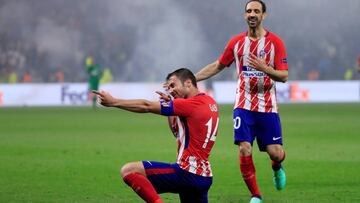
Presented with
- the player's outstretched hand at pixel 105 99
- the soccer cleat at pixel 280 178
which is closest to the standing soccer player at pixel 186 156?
the player's outstretched hand at pixel 105 99

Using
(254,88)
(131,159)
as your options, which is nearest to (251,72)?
(254,88)

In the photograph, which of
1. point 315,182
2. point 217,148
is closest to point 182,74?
point 315,182

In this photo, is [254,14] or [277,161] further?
[277,161]

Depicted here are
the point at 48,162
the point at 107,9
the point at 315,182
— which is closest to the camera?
the point at 315,182

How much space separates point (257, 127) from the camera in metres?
9.84

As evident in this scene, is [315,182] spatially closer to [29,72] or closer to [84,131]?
[84,131]

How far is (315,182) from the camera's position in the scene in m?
11.3

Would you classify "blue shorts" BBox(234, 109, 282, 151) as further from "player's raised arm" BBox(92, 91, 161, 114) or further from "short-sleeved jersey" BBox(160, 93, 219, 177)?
"player's raised arm" BBox(92, 91, 161, 114)

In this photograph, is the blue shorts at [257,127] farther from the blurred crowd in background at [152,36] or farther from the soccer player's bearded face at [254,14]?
the blurred crowd in background at [152,36]

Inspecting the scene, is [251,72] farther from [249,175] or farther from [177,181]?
[177,181]

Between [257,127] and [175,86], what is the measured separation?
279 centimetres

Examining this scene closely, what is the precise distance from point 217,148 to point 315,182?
18.2ft

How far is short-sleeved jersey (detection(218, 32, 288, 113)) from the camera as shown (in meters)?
9.50

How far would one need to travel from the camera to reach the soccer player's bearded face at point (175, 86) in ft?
23.7
